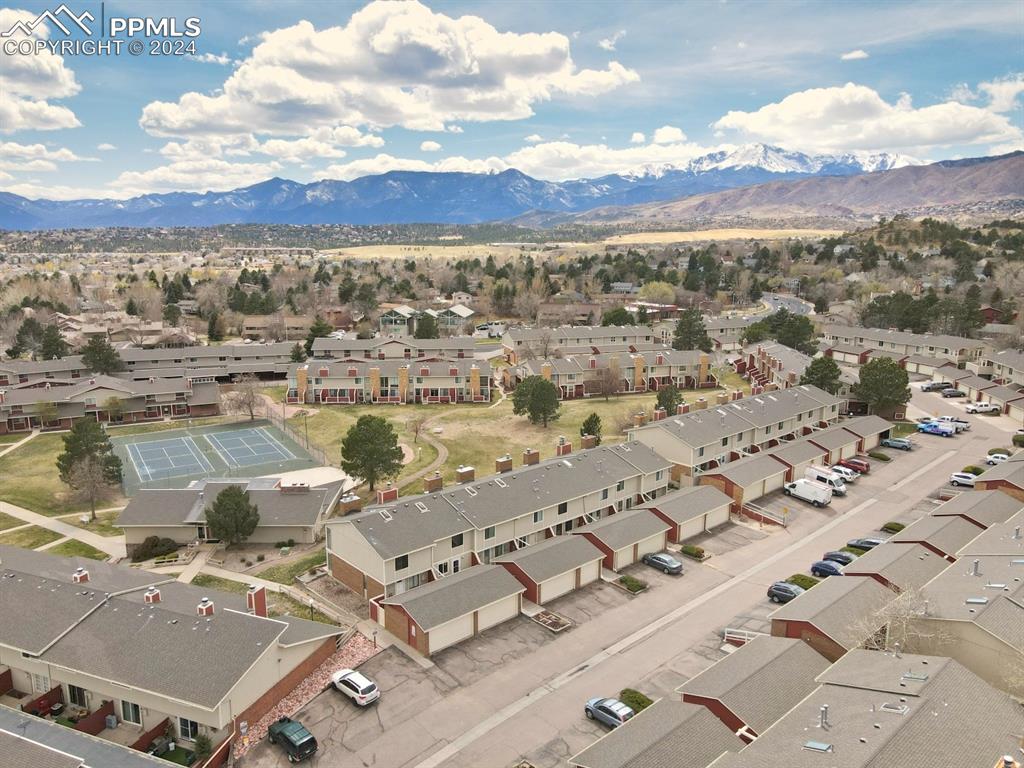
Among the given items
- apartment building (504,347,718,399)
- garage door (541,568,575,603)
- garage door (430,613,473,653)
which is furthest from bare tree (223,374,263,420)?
garage door (430,613,473,653)

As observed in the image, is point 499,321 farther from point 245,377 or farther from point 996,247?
point 996,247

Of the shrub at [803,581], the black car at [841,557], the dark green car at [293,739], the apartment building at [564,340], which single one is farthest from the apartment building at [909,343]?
the dark green car at [293,739]

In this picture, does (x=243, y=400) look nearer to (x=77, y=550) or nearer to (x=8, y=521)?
(x=8, y=521)

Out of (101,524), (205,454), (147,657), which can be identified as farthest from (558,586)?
(205,454)

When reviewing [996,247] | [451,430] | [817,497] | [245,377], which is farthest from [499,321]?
[996,247]

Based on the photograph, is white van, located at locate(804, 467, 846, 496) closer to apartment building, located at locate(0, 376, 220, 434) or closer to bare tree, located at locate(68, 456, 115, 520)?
bare tree, located at locate(68, 456, 115, 520)

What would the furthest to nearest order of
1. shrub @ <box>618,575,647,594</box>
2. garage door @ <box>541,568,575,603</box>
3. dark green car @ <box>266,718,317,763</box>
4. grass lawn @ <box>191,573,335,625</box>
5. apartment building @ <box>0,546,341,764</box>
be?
shrub @ <box>618,575,647,594</box> < garage door @ <box>541,568,575,603</box> < grass lawn @ <box>191,573,335,625</box> < apartment building @ <box>0,546,341,764</box> < dark green car @ <box>266,718,317,763</box>

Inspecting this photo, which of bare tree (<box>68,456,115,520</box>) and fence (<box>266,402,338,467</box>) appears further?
fence (<box>266,402,338,467</box>)
